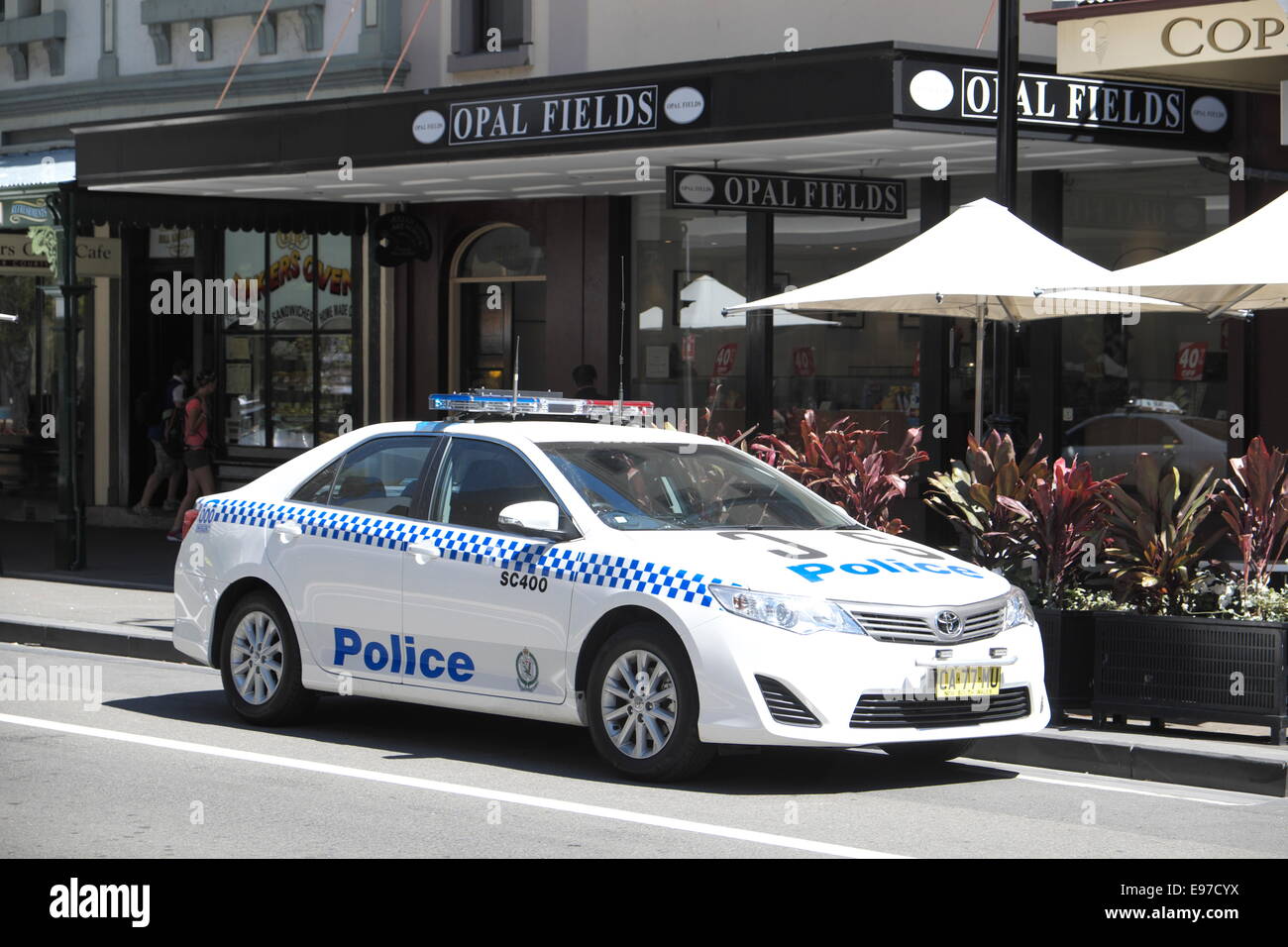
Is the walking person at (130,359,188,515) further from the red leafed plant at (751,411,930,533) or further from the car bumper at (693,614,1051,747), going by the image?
the car bumper at (693,614,1051,747)

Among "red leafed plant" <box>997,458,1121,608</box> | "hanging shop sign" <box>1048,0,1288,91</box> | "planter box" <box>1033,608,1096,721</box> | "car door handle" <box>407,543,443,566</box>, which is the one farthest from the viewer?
"hanging shop sign" <box>1048,0,1288,91</box>

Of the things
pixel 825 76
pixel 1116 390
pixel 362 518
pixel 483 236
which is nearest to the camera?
pixel 362 518

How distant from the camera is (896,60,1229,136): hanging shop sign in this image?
12.7 metres

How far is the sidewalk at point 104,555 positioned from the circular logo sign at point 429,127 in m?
4.24

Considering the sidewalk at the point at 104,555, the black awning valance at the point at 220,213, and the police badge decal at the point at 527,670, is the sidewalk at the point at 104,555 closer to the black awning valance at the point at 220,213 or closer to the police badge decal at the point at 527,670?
the black awning valance at the point at 220,213

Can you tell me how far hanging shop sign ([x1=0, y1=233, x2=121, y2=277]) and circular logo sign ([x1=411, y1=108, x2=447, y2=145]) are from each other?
676 centimetres

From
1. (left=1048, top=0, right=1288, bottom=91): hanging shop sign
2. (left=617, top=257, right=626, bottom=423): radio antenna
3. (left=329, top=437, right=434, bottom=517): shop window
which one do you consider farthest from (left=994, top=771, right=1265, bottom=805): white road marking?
(left=617, top=257, right=626, bottom=423): radio antenna

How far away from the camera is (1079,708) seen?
9.74 metres

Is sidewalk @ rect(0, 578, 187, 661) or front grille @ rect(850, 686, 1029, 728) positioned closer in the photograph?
front grille @ rect(850, 686, 1029, 728)

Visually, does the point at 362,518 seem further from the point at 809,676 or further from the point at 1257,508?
the point at 1257,508

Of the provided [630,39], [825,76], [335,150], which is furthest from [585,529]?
[630,39]
